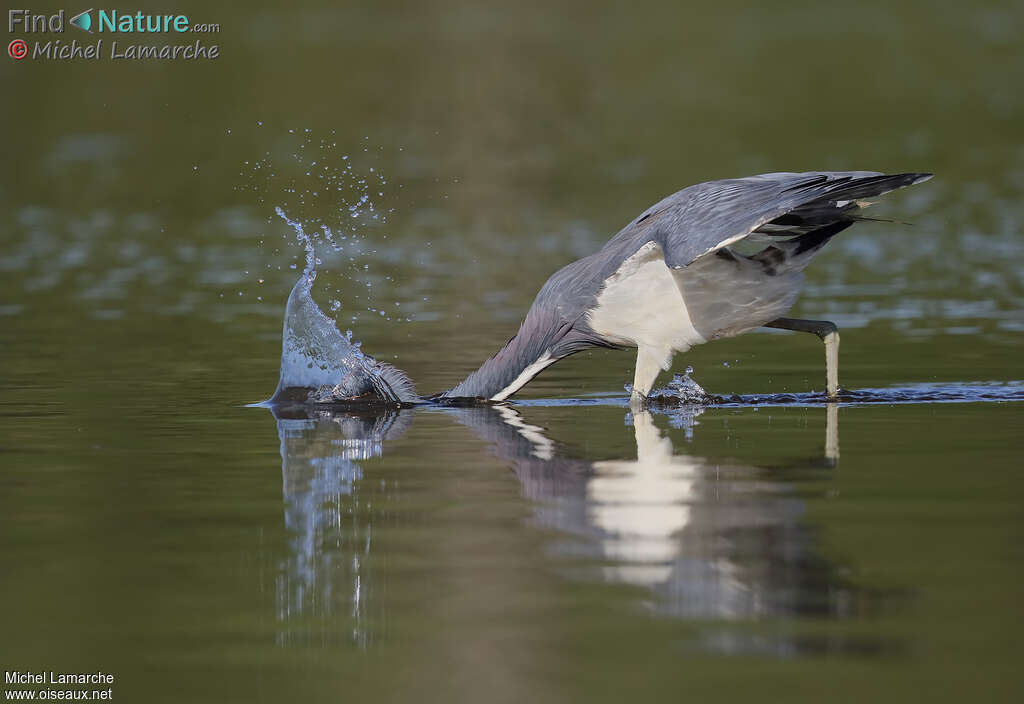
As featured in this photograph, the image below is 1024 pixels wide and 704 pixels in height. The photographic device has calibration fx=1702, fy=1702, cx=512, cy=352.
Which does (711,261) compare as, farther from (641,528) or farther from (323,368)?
(641,528)

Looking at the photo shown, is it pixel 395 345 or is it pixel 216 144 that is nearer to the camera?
pixel 395 345

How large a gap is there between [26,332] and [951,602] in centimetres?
1275

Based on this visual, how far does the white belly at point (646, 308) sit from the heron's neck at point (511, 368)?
0.54 metres

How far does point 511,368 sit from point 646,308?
1.29m

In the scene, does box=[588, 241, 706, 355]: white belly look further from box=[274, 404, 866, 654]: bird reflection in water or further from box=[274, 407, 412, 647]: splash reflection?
box=[274, 407, 412, 647]: splash reflection

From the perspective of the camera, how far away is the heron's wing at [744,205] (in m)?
11.4

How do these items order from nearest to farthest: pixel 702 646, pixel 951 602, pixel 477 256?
pixel 702 646 < pixel 951 602 < pixel 477 256

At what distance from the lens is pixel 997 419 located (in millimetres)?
11930

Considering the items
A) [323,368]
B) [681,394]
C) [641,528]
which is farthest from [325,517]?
[681,394]

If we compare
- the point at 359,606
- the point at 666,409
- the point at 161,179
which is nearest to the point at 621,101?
the point at 161,179

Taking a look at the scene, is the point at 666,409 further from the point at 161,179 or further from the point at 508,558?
the point at 161,179

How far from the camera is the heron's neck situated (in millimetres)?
13047

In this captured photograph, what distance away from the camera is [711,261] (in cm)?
1214

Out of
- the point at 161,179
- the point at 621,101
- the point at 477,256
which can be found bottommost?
the point at 477,256
